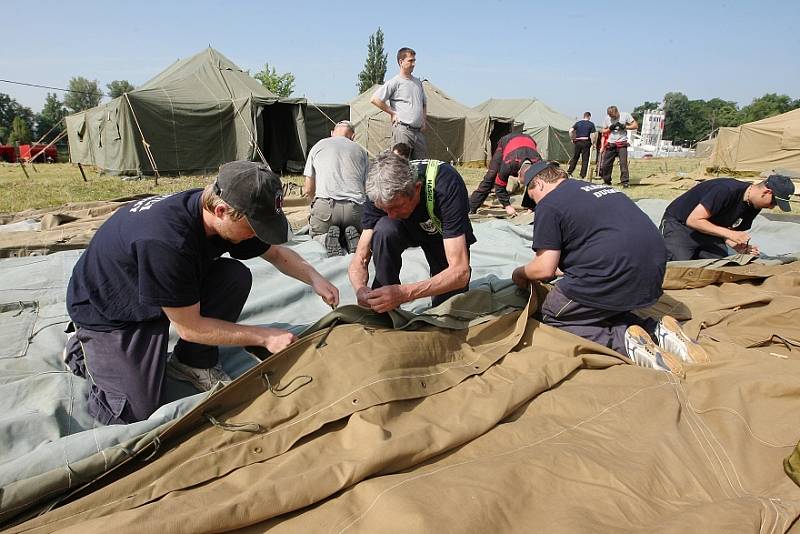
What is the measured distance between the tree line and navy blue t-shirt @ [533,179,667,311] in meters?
78.5

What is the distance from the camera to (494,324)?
2.53 metres

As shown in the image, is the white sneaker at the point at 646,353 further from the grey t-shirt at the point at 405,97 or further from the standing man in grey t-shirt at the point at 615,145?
the standing man in grey t-shirt at the point at 615,145

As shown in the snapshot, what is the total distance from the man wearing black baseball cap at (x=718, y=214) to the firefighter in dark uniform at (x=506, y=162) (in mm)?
1965

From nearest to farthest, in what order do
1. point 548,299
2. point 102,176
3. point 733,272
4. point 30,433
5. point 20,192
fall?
point 30,433 → point 548,299 → point 733,272 → point 20,192 → point 102,176

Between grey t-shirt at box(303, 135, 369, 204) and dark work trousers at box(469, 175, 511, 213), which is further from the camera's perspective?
dark work trousers at box(469, 175, 511, 213)

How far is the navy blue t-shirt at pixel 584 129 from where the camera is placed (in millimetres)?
11539

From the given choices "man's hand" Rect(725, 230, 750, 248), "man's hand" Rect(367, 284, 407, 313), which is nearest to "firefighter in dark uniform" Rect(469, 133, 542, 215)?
"man's hand" Rect(725, 230, 750, 248)

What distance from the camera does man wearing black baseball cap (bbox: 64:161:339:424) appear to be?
5.88 ft

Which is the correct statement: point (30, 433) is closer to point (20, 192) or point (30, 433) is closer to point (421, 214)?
point (421, 214)

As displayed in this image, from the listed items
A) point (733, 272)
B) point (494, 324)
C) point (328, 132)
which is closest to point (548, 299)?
point (494, 324)

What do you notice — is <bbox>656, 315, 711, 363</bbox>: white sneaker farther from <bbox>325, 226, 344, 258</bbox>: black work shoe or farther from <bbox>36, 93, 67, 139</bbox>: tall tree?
<bbox>36, 93, 67, 139</bbox>: tall tree

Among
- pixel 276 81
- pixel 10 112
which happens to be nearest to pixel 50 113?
pixel 10 112

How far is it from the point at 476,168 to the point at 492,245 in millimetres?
12307

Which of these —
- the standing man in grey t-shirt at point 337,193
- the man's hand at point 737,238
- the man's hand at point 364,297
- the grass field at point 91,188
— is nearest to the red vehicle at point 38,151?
the grass field at point 91,188
